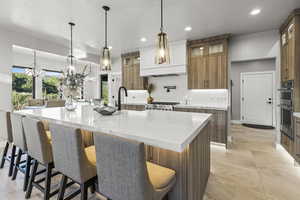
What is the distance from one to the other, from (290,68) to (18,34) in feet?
21.0

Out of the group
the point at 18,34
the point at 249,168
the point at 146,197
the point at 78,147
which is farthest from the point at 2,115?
the point at 249,168

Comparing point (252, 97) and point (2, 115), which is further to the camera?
point (252, 97)

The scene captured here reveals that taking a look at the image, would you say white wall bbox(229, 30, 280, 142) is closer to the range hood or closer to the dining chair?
the range hood

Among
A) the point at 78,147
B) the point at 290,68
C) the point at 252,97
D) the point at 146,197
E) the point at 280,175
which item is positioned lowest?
the point at 280,175

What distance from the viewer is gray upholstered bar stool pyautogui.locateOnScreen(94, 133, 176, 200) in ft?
2.85

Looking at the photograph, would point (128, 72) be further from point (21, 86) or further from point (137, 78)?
point (21, 86)

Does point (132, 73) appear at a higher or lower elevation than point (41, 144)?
higher

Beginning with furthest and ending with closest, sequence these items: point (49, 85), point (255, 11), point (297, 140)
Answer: point (49, 85), point (255, 11), point (297, 140)

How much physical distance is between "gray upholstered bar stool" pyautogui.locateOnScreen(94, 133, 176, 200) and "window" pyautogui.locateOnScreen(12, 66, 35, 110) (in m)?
6.57

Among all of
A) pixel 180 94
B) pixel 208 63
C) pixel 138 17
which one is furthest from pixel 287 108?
pixel 138 17

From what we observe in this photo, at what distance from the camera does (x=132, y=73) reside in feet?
17.8

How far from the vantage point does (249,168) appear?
259 cm

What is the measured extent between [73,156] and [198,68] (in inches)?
149

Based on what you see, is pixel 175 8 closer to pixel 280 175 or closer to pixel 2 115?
pixel 280 175
